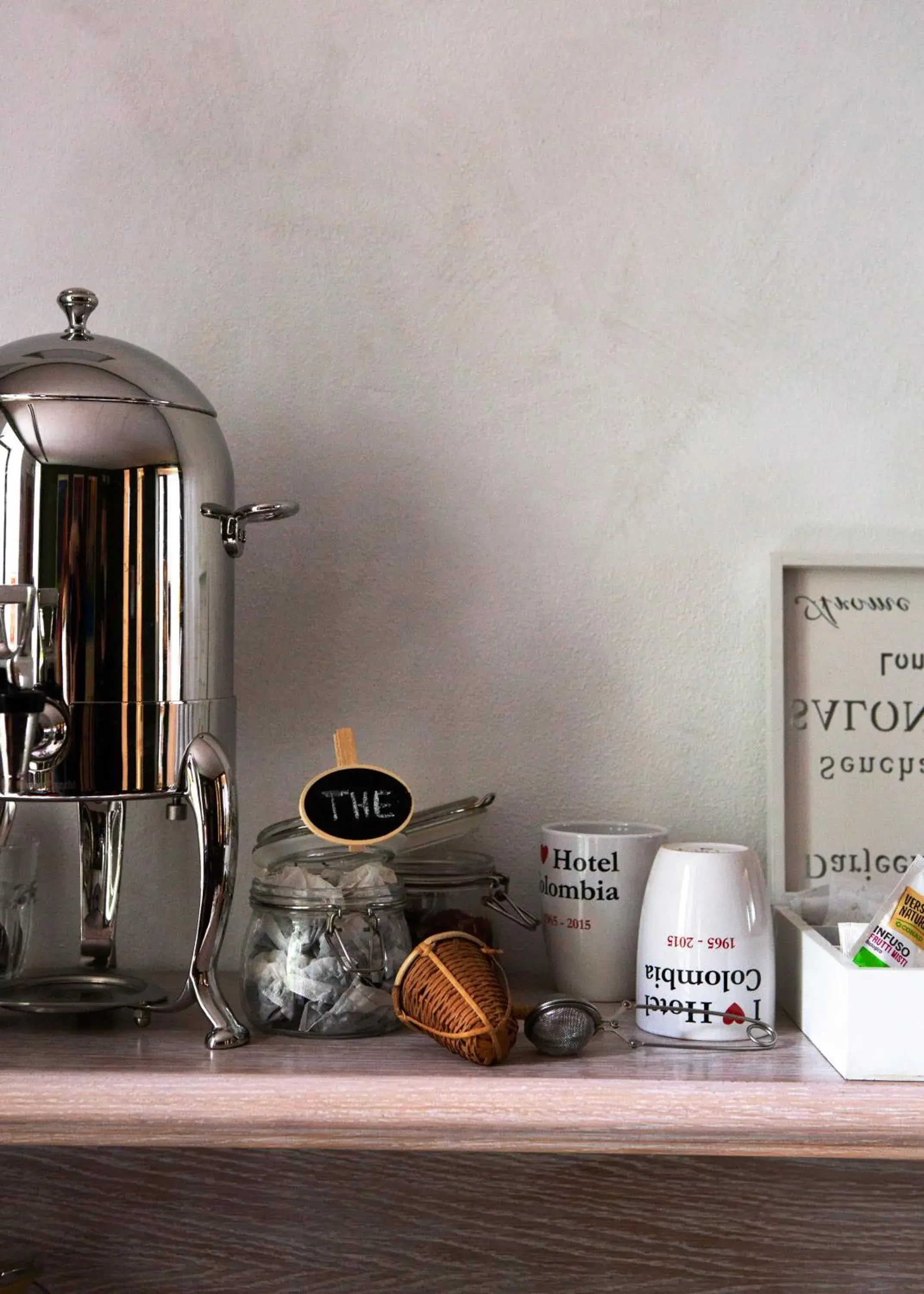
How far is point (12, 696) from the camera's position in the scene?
0.69m

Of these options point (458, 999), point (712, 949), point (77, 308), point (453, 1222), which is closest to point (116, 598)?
point (77, 308)

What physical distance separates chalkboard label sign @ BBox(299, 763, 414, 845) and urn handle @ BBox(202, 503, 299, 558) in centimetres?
17

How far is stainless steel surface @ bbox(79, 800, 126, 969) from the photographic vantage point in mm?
871

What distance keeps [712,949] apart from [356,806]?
252 mm

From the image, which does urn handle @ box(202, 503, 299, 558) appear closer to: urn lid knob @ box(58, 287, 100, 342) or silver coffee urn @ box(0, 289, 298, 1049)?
silver coffee urn @ box(0, 289, 298, 1049)

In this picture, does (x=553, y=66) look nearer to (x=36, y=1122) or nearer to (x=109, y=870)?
(x=109, y=870)

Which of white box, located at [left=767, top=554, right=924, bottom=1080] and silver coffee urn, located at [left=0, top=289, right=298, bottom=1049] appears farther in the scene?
white box, located at [left=767, top=554, right=924, bottom=1080]

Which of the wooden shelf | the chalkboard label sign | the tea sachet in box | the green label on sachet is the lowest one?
the wooden shelf

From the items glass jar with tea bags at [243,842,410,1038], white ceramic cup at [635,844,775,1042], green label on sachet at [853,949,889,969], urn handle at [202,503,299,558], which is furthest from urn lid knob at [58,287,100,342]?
green label on sachet at [853,949,889,969]

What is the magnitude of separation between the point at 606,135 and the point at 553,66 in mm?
72

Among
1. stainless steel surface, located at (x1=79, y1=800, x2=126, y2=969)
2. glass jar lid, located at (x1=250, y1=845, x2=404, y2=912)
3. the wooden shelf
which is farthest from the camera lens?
stainless steel surface, located at (x1=79, y1=800, x2=126, y2=969)

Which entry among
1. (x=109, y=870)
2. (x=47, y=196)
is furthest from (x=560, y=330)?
(x=109, y=870)

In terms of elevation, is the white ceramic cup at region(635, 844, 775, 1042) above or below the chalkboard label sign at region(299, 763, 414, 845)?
below

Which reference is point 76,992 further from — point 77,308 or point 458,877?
point 77,308
